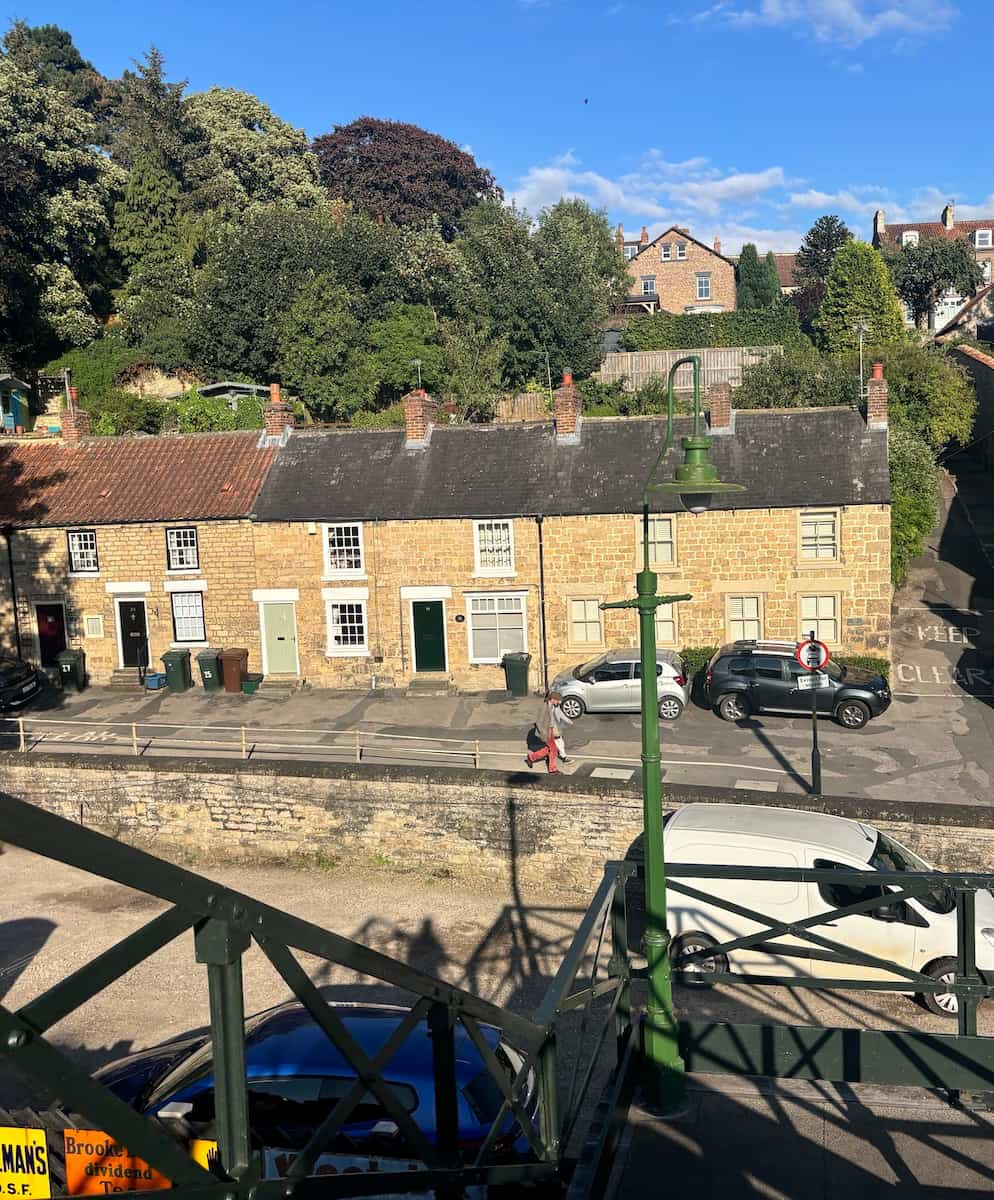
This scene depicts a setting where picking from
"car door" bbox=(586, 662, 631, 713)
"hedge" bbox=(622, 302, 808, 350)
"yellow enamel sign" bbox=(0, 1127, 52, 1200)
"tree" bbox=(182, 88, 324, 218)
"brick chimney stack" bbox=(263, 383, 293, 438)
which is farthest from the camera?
"hedge" bbox=(622, 302, 808, 350)

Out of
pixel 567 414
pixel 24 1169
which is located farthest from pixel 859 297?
pixel 24 1169

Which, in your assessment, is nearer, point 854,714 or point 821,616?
point 854,714

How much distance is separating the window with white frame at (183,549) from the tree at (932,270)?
52.5m

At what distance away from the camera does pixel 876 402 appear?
2731cm

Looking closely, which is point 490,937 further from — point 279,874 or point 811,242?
point 811,242

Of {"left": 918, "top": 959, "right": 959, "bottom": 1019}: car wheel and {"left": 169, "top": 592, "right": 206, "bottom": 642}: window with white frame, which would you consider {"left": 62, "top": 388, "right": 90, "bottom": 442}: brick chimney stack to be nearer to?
{"left": 169, "top": 592, "right": 206, "bottom": 642}: window with white frame

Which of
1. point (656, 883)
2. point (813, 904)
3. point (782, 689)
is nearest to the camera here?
point (656, 883)

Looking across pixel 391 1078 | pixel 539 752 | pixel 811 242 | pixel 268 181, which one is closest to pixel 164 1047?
pixel 391 1078

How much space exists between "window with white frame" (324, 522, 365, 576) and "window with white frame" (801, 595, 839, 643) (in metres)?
11.5

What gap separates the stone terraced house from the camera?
27.0m

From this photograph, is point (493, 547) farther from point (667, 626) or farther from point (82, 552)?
point (82, 552)

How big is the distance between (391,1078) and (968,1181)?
143 inches

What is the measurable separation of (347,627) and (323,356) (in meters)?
17.5

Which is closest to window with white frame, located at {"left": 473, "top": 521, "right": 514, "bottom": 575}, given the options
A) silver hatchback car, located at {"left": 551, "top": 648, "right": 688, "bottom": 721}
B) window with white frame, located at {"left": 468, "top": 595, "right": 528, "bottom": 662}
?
window with white frame, located at {"left": 468, "top": 595, "right": 528, "bottom": 662}
